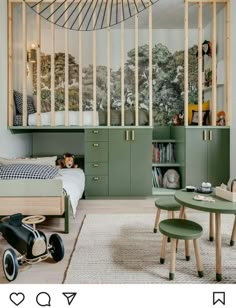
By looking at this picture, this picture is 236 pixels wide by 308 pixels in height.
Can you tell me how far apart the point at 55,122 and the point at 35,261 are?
101 inches

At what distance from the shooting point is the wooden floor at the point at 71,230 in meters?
2.11

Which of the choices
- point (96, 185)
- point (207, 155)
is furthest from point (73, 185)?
point (207, 155)

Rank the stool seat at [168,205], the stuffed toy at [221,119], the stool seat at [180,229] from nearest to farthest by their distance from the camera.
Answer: the stool seat at [180,229]
the stool seat at [168,205]
the stuffed toy at [221,119]

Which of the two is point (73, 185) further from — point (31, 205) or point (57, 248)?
point (57, 248)

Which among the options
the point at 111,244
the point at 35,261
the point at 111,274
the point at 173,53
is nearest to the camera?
the point at 111,274

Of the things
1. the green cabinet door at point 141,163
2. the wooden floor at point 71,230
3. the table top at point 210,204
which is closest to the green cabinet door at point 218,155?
the green cabinet door at point 141,163

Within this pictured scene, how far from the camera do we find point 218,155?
452 cm

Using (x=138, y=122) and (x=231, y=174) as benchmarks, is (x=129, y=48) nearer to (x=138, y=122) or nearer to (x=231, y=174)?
(x=138, y=122)
